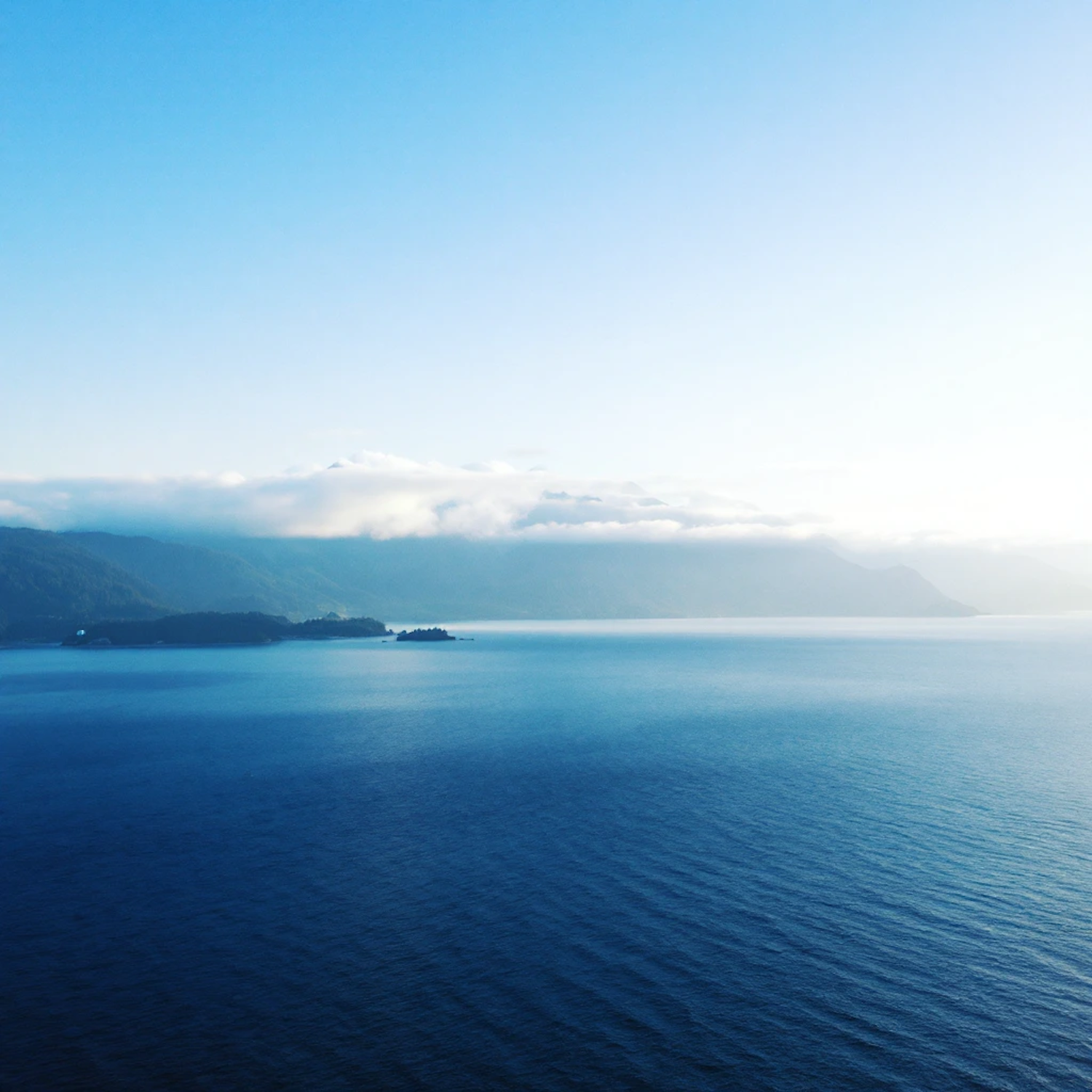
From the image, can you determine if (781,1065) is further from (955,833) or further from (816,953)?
(955,833)

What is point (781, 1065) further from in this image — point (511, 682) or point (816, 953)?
point (511, 682)

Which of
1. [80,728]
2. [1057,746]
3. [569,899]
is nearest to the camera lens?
[569,899]

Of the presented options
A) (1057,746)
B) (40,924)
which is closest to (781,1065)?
(40,924)

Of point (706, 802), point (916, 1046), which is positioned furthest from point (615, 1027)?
point (706, 802)

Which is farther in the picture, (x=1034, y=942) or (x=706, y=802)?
(x=706, y=802)

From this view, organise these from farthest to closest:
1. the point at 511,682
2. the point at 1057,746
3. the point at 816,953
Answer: the point at 511,682 → the point at 1057,746 → the point at 816,953

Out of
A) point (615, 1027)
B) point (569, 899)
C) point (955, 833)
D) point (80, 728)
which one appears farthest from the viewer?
point (80, 728)
